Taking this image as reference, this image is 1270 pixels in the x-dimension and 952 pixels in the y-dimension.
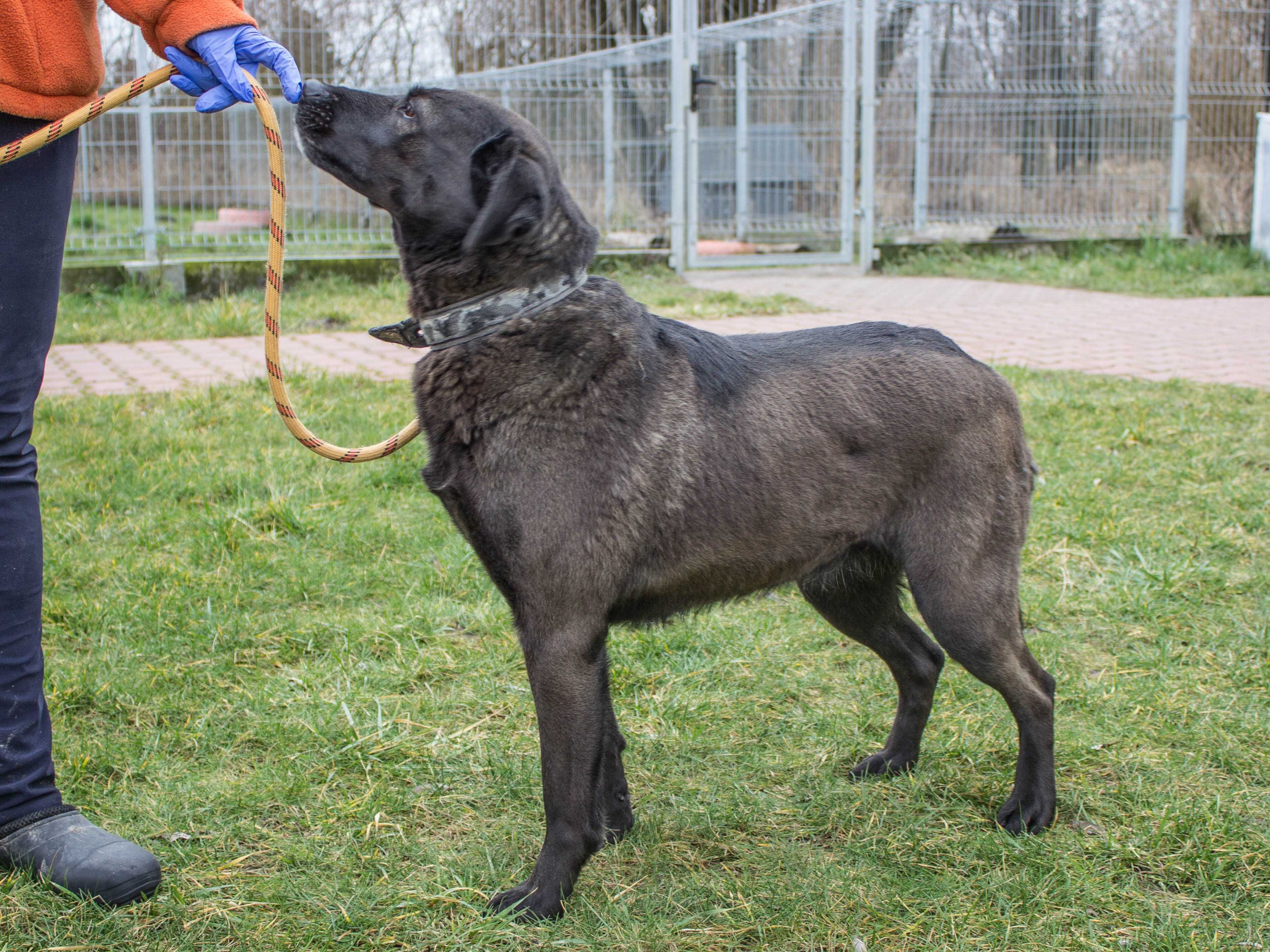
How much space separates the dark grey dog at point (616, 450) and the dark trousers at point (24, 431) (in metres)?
0.55

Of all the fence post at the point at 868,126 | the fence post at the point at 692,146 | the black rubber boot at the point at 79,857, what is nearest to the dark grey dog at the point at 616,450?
the black rubber boot at the point at 79,857

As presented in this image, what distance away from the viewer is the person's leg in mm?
2213

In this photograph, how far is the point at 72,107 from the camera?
2303 mm

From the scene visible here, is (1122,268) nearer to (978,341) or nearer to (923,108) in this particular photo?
(923,108)

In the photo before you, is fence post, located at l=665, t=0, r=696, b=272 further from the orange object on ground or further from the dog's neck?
the dog's neck

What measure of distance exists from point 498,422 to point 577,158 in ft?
29.0

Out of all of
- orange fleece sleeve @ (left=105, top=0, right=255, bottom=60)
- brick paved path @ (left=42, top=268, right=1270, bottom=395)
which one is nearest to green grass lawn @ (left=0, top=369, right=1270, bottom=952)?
orange fleece sleeve @ (left=105, top=0, right=255, bottom=60)

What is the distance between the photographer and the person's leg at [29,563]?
221 centimetres

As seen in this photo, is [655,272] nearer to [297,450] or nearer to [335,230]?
[335,230]

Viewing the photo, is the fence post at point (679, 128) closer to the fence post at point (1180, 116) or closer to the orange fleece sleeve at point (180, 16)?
the fence post at point (1180, 116)

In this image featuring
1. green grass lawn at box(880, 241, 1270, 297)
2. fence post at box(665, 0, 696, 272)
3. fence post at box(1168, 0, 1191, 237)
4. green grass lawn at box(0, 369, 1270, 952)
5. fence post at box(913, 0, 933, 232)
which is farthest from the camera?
fence post at box(1168, 0, 1191, 237)

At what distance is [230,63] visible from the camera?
7.97ft

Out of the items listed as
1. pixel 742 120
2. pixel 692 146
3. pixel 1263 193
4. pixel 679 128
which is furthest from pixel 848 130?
pixel 1263 193

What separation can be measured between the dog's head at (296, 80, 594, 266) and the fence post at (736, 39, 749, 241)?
949 centimetres
